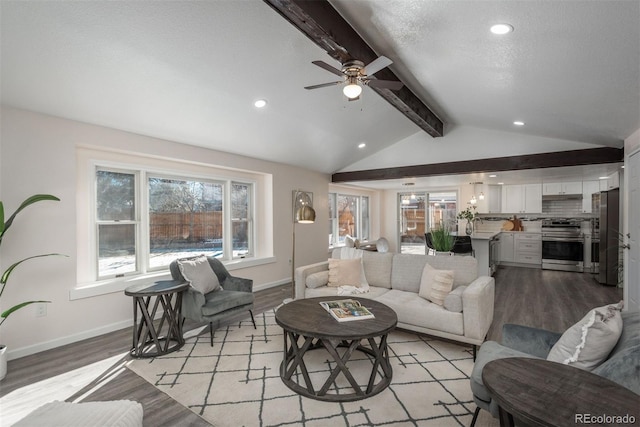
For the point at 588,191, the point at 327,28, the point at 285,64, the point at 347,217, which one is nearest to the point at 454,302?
the point at 327,28

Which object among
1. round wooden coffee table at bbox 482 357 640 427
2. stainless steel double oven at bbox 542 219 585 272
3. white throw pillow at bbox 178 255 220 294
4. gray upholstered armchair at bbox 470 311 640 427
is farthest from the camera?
stainless steel double oven at bbox 542 219 585 272

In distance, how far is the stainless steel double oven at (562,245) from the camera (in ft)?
23.7

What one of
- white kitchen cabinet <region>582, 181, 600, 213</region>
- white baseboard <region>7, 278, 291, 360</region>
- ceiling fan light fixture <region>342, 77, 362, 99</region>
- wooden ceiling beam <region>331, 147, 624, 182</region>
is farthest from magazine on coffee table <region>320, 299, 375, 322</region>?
white kitchen cabinet <region>582, 181, 600, 213</region>

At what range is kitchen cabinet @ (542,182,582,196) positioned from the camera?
7477 millimetres

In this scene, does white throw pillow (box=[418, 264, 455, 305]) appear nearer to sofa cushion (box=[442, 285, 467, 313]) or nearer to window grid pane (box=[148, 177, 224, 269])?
sofa cushion (box=[442, 285, 467, 313])

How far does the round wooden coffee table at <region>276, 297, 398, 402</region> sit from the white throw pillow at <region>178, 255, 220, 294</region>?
1215 millimetres

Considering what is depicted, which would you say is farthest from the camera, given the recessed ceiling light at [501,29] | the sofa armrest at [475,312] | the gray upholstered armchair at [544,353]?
the sofa armrest at [475,312]

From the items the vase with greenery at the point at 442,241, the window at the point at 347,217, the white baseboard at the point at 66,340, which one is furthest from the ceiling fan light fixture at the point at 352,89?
the window at the point at 347,217

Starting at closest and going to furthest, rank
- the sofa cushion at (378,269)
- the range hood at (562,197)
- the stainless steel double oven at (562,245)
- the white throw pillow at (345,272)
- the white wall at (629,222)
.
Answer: the white wall at (629,222)
the white throw pillow at (345,272)
the sofa cushion at (378,269)
the stainless steel double oven at (562,245)
the range hood at (562,197)

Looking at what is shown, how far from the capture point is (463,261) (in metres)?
3.58

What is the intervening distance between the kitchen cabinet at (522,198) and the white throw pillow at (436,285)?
5.87 metres

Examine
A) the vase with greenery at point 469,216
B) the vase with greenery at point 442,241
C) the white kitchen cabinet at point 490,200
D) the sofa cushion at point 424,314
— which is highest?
the white kitchen cabinet at point 490,200

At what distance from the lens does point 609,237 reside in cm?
580

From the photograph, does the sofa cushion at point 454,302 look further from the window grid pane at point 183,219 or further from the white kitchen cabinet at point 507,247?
the white kitchen cabinet at point 507,247
